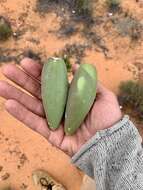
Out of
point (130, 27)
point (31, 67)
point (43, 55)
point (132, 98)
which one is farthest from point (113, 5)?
point (31, 67)

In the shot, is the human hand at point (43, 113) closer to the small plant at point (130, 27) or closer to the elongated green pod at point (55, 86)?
the elongated green pod at point (55, 86)

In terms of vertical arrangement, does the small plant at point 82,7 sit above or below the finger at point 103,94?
below

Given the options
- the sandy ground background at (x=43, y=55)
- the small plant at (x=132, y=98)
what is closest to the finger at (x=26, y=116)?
the sandy ground background at (x=43, y=55)

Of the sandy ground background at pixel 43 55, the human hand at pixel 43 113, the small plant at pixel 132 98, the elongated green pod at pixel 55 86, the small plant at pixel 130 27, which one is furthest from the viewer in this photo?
the small plant at pixel 130 27

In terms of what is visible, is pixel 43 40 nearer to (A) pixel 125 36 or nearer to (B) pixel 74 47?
(B) pixel 74 47

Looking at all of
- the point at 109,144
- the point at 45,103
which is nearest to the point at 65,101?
the point at 45,103

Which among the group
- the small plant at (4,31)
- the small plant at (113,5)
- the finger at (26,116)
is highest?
the finger at (26,116)

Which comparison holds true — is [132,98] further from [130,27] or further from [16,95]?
[16,95]

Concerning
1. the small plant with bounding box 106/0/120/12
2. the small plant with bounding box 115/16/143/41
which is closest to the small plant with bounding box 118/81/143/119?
the small plant with bounding box 115/16/143/41
